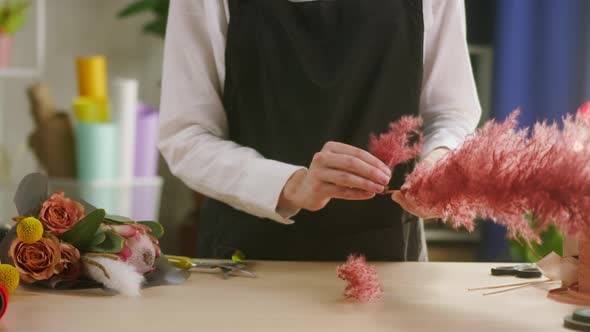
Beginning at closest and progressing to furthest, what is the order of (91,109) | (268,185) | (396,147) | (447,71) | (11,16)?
1. (396,147)
2. (268,185)
3. (447,71)
4. (91,109)
5. (11,16)

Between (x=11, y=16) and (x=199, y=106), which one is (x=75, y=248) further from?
(x=11, y=16)

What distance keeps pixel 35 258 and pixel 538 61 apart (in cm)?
254

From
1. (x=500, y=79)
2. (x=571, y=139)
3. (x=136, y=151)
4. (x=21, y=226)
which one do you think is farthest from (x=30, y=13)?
(x=571, y=139)

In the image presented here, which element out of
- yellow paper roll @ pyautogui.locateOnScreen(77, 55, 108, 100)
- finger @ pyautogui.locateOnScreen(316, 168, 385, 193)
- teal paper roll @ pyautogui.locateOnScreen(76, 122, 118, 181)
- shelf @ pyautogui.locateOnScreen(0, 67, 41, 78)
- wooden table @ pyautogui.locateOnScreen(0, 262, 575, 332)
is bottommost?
wooden table @ pyautogui.locateOnScreen(0, 262, 575, 332)

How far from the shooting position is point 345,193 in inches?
41.7

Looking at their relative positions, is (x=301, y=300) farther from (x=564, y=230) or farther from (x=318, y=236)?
(x=318, y=236)

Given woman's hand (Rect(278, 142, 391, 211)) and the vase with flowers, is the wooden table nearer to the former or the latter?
woman's hand (Rect(278, 142, 391, 211))

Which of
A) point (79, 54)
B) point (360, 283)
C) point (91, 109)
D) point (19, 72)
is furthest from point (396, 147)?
point (79, 54)

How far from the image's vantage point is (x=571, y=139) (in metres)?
0.83

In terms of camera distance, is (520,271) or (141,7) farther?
(141,7)

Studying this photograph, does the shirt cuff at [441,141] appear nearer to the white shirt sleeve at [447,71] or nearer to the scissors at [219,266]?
the white shirt sleeve at [447,71]

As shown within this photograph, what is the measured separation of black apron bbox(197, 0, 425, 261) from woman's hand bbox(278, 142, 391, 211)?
0.23 meters

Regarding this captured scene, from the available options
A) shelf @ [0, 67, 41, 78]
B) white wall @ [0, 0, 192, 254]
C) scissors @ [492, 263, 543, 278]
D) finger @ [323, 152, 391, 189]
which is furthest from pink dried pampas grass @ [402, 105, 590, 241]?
white wall @ [0, 0, 192, 254]

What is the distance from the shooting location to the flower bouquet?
38.3 inches
